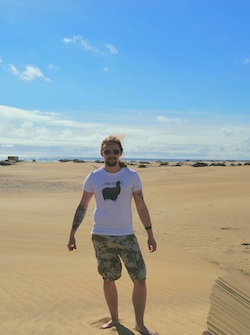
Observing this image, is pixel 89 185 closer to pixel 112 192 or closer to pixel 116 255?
pixel 112 192

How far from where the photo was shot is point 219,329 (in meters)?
4.45

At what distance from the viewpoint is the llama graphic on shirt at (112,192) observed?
410cm

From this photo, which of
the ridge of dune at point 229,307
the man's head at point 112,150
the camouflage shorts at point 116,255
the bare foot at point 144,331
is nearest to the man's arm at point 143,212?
the camouflage shorts at point 116,255

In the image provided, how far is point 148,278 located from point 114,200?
2.67 meters

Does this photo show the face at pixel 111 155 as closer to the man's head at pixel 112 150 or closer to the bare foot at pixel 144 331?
the man's head at pixel 112 150

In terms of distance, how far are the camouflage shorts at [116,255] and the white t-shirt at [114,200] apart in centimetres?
7

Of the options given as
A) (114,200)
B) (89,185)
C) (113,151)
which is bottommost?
(114,200)

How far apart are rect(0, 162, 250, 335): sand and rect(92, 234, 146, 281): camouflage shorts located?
1.88 ft

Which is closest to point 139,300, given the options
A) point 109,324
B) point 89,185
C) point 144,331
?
point 144,331

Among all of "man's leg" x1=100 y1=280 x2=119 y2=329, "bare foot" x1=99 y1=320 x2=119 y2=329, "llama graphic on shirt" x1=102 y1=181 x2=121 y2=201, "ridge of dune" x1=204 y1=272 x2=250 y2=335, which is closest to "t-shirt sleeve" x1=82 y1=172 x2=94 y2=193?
"llama graphic on shirt" x1=102 y1=181 x2=121 y2=201

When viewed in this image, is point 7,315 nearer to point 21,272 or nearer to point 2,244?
point 21,272

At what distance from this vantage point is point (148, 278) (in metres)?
6.36

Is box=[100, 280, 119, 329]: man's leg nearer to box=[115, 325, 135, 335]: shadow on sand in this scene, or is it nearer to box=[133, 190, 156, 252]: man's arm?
box=[115, 325, 135, 335]: shadow on sand

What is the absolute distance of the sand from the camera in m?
4.50
